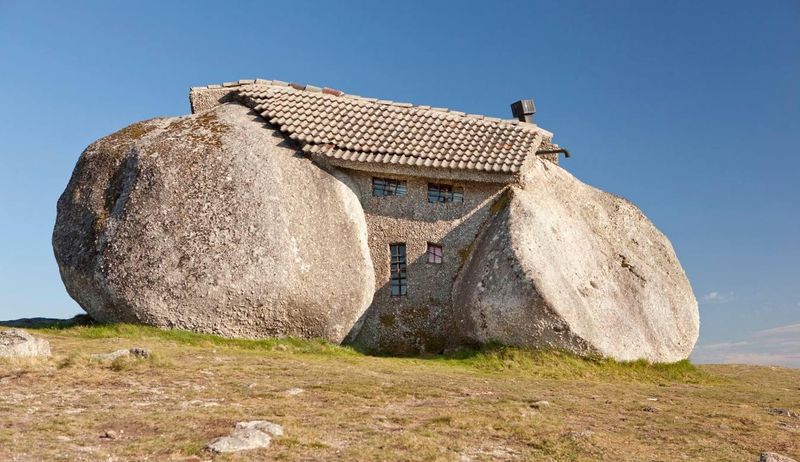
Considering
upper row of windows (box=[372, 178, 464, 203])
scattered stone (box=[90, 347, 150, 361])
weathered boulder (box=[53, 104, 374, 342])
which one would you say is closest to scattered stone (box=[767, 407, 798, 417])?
upper row of windows (box=[372, 178, 464, 203])

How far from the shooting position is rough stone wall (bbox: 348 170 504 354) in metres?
23.9

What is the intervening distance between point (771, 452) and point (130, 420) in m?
10.8

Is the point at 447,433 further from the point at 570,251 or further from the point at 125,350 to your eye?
the point at 570,251

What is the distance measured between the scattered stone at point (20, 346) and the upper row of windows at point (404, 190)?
38.1 feet

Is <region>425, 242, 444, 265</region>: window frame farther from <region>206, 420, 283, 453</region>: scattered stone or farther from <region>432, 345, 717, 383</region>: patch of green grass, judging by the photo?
<region>206, 420, 283, 453</region>: scattered stone

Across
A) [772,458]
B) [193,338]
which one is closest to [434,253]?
[193,338]

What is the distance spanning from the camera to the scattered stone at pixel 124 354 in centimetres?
1634

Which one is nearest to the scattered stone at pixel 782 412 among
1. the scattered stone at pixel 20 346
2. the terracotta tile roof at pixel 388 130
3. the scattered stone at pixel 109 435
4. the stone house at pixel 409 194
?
the stone house at pixel 409 194

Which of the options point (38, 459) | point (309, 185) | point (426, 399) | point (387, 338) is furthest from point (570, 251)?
point (38, 459)

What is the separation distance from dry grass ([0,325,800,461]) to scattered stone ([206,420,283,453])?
20 centimetres

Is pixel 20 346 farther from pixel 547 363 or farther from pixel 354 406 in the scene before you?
pixel 547 363

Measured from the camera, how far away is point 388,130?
25.8 metres

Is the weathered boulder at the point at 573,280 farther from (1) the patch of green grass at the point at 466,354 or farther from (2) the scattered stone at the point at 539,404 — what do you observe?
(2) the scattered stone at the point at 539,404

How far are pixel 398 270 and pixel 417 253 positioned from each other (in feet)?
2.82
